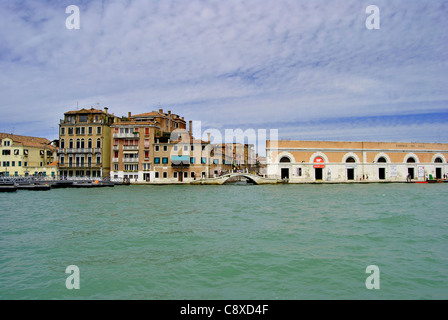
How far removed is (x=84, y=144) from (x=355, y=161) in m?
34.3

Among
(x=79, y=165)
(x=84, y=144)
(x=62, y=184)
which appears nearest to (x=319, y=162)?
(x=84, y=144)

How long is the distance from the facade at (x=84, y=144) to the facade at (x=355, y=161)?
20.6 meters

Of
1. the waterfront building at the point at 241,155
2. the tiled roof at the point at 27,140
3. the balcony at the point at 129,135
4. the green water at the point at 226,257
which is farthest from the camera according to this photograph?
the waterfront building at the point at 241,155

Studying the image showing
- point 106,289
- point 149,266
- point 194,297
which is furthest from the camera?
point 149,266

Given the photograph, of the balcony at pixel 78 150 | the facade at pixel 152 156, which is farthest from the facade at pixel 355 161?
the balcony at pixel 78 150

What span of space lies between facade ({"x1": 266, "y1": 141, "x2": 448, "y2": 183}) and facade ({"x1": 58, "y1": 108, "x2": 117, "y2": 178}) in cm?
2056

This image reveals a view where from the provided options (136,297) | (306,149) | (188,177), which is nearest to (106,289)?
(136,297)

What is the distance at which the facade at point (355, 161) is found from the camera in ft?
132

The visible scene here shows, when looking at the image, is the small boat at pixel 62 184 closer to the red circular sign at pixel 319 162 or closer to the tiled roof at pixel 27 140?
the tiled roof at pixel 27 140

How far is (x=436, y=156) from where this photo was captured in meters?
44.0

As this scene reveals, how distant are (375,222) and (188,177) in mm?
30418

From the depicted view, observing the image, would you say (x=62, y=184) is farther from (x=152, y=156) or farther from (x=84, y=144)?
(x=152, y=156)
